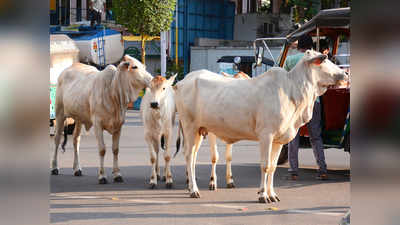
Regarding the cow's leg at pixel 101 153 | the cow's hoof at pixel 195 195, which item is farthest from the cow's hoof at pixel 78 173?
the cow's hoof at pixel 195 195

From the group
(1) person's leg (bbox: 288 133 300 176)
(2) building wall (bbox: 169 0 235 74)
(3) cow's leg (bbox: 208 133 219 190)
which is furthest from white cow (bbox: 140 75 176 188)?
(2) building wall (bbox: 169 0 235 74)

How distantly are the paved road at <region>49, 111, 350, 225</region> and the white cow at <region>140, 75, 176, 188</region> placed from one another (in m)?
0.33

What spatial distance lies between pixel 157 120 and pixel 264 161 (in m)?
2.19

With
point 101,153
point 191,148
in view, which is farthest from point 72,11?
point 191,148

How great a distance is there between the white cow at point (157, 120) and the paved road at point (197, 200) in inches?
13.2

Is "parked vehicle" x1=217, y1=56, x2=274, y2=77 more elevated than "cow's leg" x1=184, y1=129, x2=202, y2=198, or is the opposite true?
"parked vehicle" x1=217, y1=56, x2=274, y2=77

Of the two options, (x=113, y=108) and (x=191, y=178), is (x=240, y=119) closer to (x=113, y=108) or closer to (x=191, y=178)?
(x=191, y=178)

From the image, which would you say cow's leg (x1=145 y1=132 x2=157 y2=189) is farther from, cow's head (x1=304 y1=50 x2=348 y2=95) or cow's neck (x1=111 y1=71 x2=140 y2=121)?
cow's head (x1=304 y1=50 x2=348 y2=95)

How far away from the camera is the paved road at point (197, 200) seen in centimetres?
691

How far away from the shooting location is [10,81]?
1552 millimetres

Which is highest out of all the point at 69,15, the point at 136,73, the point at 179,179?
the point at 69,15

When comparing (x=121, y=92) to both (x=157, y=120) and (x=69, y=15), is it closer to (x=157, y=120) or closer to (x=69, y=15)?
(x=157, y=120)

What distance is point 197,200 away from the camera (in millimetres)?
8086

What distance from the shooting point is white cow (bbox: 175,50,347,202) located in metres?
7.73
